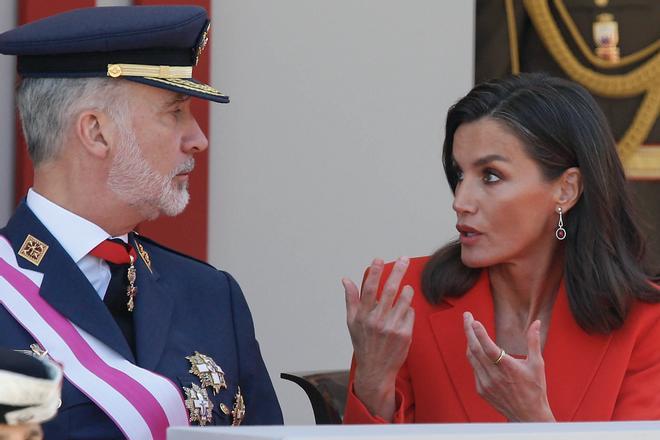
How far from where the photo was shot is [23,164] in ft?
10.7

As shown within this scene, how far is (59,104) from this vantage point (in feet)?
8.45

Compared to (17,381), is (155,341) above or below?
below

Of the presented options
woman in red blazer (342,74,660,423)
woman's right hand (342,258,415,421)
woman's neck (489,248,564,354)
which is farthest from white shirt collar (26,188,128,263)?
woman's neck (489,248,564,354)

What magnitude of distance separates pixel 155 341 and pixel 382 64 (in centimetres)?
163

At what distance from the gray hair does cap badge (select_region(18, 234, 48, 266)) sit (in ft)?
0.55

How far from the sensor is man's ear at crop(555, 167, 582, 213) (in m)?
2.96

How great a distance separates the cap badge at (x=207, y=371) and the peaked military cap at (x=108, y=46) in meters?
0.50

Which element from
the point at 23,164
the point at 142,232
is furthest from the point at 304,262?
the point at 23,164

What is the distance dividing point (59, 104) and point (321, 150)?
1.41 meters

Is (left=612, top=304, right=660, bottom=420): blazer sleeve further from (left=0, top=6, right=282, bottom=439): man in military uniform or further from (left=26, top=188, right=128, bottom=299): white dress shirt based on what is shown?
(left=26, top=188, right=128, bottom=299): white dress shirt

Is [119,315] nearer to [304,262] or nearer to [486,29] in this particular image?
[304,262]

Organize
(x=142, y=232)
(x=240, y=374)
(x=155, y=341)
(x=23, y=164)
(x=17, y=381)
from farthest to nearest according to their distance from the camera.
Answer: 1. (x=142, y=232)
2. (x=23, y=164)
3. (x=240, y=374)
4. (x=155, y=341)
5. (x=17, y=381)

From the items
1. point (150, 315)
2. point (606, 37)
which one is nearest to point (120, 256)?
point (150, 315)

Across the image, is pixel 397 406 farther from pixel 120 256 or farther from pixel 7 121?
pixel 7 121
